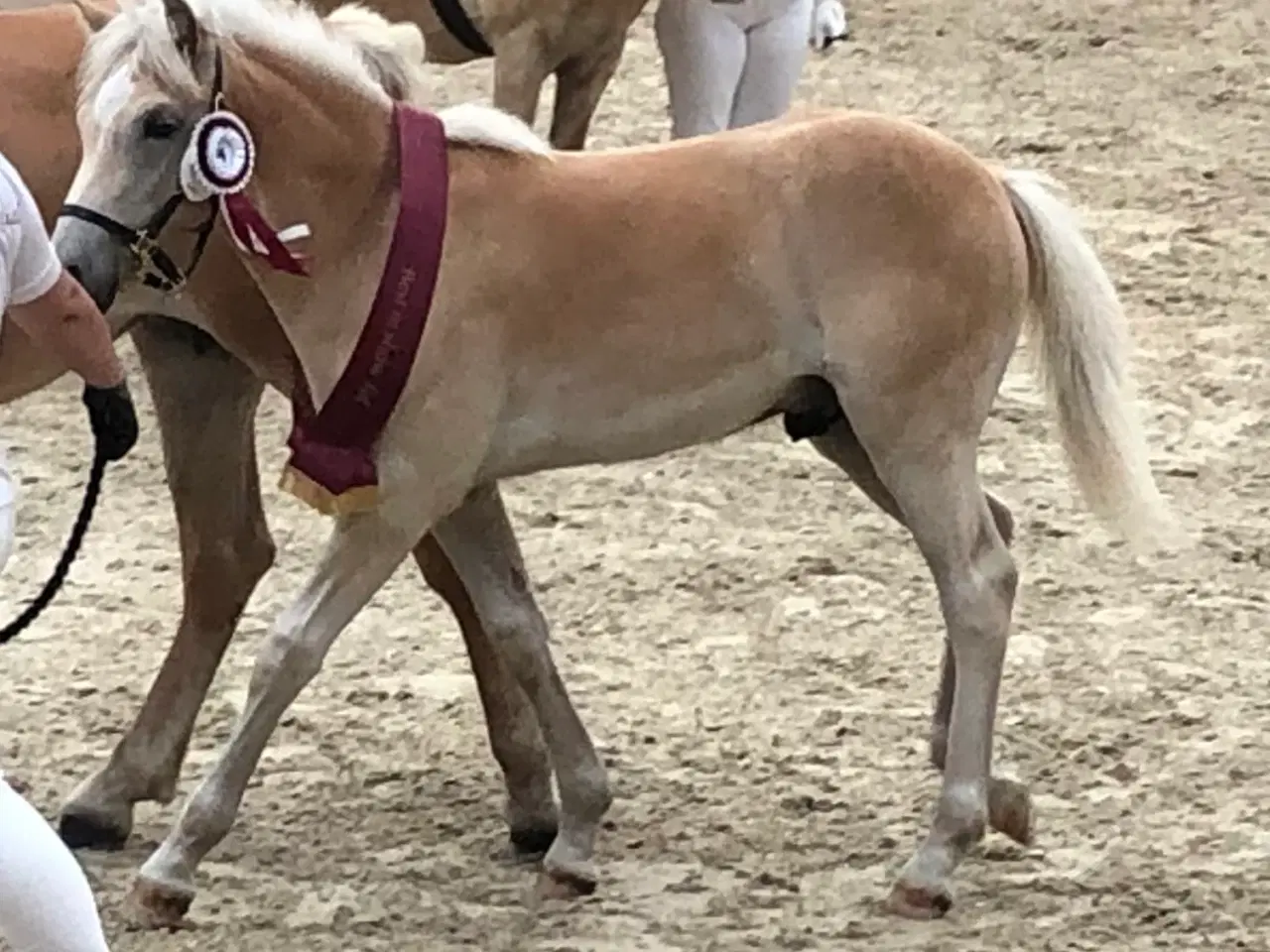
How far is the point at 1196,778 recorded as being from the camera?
3.44 metres

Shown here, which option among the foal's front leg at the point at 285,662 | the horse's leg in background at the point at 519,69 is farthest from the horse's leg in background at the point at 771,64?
the foal's front leg at the point at 285,662

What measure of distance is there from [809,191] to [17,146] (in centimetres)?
101

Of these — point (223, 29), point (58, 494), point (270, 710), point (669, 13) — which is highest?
point (223, 29)

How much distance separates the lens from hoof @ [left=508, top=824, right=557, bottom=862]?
3.30 metres

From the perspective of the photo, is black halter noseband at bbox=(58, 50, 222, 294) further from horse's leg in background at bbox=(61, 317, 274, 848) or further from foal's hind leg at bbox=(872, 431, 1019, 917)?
foal's hind leg at bbox=(872, 431, 1019, 917)

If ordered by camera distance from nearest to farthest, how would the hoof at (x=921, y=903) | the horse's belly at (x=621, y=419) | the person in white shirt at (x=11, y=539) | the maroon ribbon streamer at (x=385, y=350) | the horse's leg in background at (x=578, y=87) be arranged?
the person in white shirt at (x=11, y=539), the maroon ribbon streamer at (x=385, y=350), the horse's belly at (x=621, y=419), the hoof at (x=921, y=903), the horse's leg in background at (x=578, y=87)

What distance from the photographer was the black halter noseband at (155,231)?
2.75 metres

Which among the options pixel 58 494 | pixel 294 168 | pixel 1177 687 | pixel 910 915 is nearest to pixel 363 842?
pixel 910 915

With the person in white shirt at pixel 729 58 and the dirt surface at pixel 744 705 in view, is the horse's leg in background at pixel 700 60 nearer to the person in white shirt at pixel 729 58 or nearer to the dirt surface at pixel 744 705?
the person in white shirt at pixel 729 58

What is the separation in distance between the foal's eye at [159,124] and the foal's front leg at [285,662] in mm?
497

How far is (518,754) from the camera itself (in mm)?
3309

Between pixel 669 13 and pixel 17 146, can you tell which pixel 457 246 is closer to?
pixel 17 146

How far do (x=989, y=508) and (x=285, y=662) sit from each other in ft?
3.19

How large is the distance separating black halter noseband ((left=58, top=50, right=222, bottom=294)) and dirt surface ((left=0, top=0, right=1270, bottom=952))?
82cm
